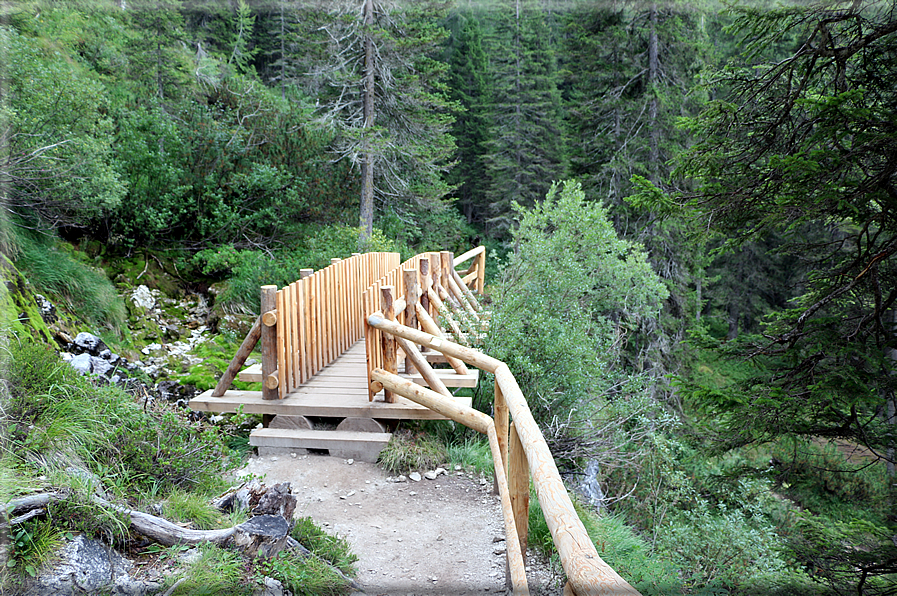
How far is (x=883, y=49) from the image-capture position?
15.9 ft

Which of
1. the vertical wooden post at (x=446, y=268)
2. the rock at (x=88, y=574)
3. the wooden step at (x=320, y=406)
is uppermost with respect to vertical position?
the vertical wooden post at (x=446, y=268)

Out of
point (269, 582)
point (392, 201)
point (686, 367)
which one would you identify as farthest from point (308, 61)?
point (269, 582)

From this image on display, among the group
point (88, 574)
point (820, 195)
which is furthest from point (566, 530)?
point (820, 195)

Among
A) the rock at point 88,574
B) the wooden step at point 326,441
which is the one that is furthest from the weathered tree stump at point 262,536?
the wooden step at point 326,441

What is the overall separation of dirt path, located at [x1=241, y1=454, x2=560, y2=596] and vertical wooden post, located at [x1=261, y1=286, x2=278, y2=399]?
652 mm

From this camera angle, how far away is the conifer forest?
184 inches

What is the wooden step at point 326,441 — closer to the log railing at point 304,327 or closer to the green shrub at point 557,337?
the log railing at point 304,327

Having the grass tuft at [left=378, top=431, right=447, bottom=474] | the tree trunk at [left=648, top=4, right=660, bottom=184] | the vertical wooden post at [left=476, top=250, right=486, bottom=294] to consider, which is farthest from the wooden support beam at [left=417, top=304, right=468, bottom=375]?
the tree trunk at [left=648, top=4, right=660, bottom=184]

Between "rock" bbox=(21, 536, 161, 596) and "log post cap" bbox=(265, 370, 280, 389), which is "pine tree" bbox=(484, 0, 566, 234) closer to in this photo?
"log post cap" bbox=(265, 370, 280, 389)

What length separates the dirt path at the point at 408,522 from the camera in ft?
10.5

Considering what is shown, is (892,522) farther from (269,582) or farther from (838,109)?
(269,582)

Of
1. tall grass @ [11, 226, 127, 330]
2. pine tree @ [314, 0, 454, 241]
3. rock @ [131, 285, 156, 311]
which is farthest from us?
pine tree @ [314, 0, 454, 241]

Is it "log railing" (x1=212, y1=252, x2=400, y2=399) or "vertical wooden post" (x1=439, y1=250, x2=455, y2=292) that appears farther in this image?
"vertical wooden post" (x1=439, y1=250, x2=455, y2=292)

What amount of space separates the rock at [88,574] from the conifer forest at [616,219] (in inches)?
16.8
